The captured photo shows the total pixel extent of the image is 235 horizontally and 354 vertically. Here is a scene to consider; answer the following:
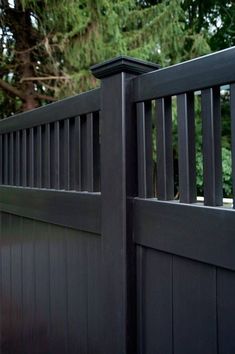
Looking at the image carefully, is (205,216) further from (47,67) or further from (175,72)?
(47,67)

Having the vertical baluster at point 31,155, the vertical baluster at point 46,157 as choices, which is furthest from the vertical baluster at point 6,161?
the vertical baluster at point 46,157

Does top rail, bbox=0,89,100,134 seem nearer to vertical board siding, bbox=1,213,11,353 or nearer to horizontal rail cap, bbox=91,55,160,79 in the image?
horizontal rail cap, bbox=91,55,160,79

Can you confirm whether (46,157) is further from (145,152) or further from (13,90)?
(13,90)

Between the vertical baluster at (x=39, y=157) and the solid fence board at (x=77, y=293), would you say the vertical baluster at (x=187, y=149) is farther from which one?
the vertical baluster at (x=39, y=157)

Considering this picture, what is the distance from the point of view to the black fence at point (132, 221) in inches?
39.1

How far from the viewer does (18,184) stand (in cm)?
222

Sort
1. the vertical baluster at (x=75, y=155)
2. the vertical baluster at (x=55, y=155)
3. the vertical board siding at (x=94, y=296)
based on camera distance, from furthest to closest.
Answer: the vertical baluster at (x=55, y=155)
the vertical baluster at (x=75, y=155)
the vertical board siding at (x=94, y=296)

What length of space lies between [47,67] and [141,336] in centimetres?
521

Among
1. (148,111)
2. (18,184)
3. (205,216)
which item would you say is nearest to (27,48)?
(18,184)

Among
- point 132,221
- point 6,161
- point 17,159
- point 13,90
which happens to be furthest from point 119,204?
point 13,90

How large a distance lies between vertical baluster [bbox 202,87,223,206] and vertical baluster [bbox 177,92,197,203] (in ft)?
0.23

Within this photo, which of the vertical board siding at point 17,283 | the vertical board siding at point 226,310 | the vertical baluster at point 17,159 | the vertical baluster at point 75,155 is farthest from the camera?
the vertical baluster at point 17,159

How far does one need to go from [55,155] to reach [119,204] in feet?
2.02

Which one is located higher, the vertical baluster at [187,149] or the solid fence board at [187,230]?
the vertical baluster at [187,149]
